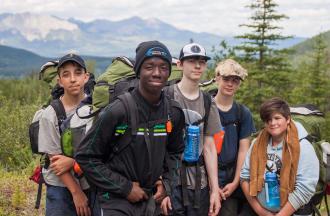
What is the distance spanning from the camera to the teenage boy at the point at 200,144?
161 inches

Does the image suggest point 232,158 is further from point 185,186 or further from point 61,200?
point 61,200

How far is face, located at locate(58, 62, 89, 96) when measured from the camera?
3.97 meters

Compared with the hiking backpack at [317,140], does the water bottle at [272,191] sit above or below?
below

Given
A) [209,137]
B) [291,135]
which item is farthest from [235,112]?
[291,135]

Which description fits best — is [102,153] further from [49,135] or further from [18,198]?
[18,198]

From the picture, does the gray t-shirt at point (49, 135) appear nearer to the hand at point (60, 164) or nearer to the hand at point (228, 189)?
the hand at point (60, 164)

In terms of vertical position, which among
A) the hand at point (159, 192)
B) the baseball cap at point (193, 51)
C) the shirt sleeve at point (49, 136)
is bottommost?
the hand at point (159, 192)

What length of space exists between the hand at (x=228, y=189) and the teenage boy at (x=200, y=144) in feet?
0.49

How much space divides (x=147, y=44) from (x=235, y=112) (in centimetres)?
155

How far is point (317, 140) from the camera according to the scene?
13.9ft

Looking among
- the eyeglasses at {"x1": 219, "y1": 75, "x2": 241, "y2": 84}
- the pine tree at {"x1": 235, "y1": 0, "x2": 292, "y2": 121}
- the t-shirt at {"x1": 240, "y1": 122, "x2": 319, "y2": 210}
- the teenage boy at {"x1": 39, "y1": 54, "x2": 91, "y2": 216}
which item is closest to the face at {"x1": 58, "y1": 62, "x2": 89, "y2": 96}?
the teenage boy at {"x1": 39, "y1": 54, "x2": 91, "y2": 216}

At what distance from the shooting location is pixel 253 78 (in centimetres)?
3056

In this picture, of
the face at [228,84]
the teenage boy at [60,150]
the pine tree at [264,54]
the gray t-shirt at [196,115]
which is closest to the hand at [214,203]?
the gray t-shirt at [196,115]

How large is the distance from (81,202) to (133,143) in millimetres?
948
